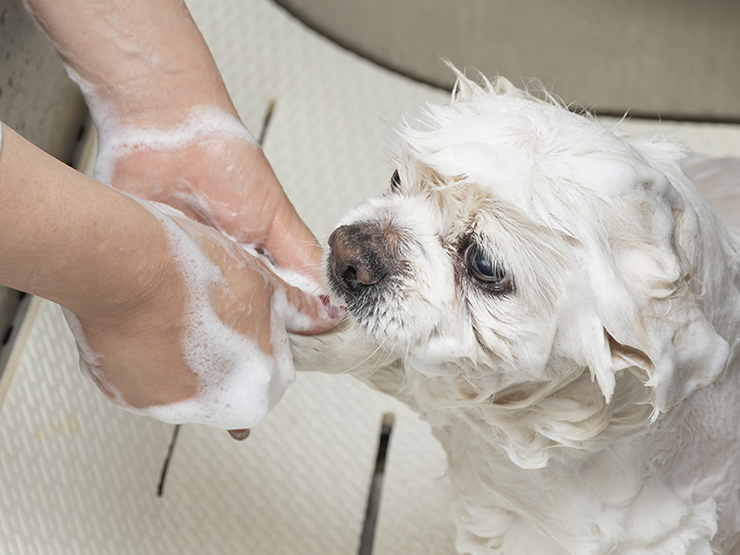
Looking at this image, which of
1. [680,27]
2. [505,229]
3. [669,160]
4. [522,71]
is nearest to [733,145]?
[680,27]

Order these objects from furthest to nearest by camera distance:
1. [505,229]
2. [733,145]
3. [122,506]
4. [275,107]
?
[733,145], [275,107], [122,506], [505,229]

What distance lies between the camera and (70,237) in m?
0.64

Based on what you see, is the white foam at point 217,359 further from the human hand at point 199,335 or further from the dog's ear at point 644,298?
the dog's ear at point 644,298

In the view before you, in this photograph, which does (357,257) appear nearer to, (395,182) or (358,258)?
(358,258)

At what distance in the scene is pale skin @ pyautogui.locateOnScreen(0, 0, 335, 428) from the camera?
0.64 meters

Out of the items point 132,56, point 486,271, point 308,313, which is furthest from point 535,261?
point 132,56

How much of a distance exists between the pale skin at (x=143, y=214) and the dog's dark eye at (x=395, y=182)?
0.14 metres

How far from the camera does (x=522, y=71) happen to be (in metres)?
1.81

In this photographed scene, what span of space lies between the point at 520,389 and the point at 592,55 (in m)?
1.29

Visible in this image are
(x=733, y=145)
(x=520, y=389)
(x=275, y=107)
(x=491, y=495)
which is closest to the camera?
(x=520, y=389)

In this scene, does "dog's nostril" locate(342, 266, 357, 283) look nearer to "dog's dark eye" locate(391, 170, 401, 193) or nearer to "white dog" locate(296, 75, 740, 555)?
"white dog" locate(296, 75, 740, 555)

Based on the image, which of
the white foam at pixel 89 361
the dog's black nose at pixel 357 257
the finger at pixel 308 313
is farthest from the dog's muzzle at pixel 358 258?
the white foam at pixel 89 361

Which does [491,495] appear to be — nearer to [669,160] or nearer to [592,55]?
[669,160]

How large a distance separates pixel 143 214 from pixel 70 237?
83 mm
